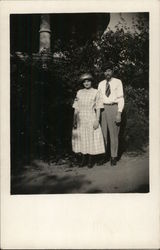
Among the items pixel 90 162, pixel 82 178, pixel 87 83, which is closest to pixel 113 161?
pixel 90 162

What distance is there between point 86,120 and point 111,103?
307 mm

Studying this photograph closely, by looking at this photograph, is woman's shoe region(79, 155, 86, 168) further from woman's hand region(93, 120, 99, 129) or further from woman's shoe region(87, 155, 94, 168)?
woman's hand region(93, 120, 99, 129)

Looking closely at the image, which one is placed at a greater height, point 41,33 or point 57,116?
point 41,33

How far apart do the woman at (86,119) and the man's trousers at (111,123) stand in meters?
0.05

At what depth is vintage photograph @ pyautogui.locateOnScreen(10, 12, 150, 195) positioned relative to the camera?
11.4 ft

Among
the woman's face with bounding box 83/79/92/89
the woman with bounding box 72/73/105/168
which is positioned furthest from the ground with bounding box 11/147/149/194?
the woman's face with bounding box 83/79/92/89

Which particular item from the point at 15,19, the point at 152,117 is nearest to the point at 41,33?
the point at 15,19

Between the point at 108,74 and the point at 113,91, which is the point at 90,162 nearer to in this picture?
the point at 113,91

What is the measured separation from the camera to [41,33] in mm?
3461

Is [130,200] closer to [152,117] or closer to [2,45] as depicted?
[152,117]

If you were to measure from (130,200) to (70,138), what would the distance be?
0.85m

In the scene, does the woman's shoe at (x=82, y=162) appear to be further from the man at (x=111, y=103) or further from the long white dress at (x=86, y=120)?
the man at (x=111, y=103)

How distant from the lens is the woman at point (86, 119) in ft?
11.6

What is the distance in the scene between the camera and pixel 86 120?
11.6 ft
